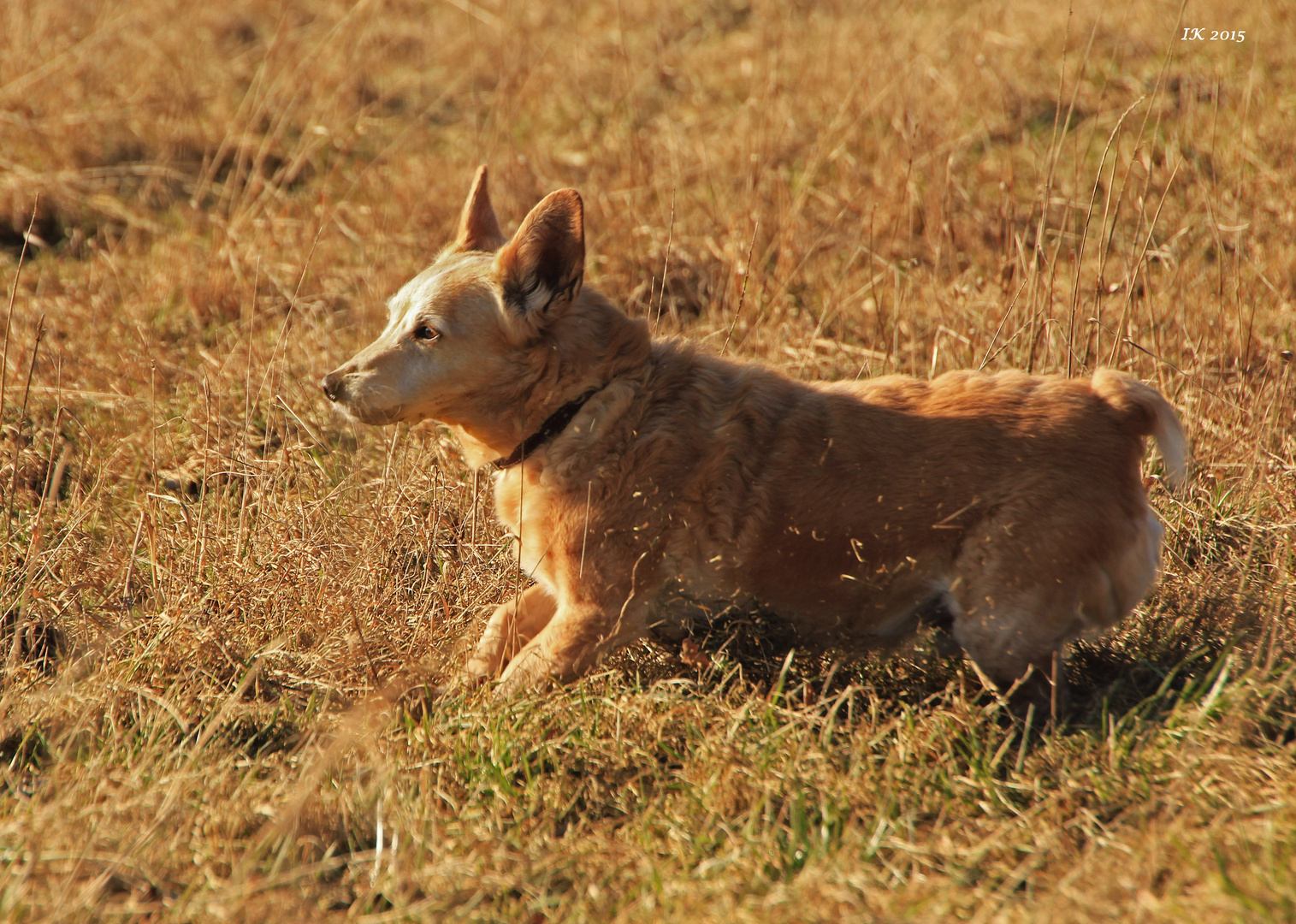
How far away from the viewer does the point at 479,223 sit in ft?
13.1

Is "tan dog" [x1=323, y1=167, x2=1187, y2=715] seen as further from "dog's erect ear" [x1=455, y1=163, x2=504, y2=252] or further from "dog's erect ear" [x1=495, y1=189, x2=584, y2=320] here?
"dog's erect ear" [x1=455, y1=163, x2=504, y2=252]

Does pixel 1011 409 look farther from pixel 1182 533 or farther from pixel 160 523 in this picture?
pixel 160 523

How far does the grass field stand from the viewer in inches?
106

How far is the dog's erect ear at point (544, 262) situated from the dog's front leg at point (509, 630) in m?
0.99

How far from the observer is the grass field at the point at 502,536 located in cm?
268

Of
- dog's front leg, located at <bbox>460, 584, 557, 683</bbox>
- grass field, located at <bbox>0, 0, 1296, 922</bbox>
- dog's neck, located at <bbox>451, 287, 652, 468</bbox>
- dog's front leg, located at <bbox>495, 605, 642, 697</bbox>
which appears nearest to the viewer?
grass field, located at <bbox>0, 0, 1296, 922</bbox>

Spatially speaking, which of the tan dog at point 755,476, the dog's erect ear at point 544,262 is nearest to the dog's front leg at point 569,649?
the tan dog at point 755,476

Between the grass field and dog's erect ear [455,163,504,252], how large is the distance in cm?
91

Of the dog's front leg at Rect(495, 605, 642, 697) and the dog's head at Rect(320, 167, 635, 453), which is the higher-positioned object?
the dog's head at Rect(320, 167, 635, 453)

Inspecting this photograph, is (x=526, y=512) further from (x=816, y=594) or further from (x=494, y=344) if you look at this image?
(x=816, y=594)

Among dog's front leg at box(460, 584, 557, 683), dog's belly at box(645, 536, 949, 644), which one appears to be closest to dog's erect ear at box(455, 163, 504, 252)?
dog's front leg at box(460, 584, 557, 683)

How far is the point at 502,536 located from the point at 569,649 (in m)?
0.89

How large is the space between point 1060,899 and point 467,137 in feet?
22.9

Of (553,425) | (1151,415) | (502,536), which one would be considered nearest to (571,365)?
(553,425)
